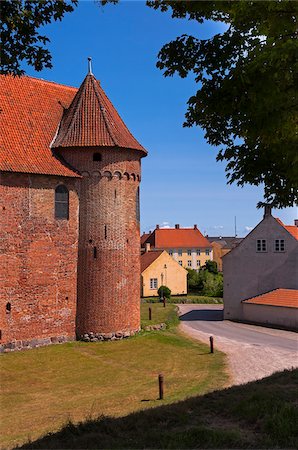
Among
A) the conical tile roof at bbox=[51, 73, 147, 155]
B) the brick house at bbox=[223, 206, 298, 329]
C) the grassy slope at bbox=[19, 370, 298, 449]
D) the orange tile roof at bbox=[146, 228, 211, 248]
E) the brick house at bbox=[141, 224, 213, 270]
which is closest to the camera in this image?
the grassy slope at bbox=[19, 370, 298, 449]

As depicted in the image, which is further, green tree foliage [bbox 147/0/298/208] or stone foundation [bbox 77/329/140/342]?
stone foundation [bbox 77/329/140/342]

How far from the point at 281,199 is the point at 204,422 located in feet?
14.7

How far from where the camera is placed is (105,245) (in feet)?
81.8

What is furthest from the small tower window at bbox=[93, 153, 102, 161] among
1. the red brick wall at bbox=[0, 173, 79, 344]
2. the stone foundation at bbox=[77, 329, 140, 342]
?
the stone foundation at bbox=[77, 329, 140, 342]

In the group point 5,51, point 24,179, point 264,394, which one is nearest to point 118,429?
point 264,394

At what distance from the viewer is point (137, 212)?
26828 millimetres

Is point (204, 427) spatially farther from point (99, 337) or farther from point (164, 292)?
point (164, 292)

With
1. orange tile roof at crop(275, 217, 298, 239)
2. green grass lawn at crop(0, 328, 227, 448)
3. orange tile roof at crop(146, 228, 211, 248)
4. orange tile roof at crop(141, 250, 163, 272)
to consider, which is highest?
orange tile roof at crop(146, 228, 211, 248)

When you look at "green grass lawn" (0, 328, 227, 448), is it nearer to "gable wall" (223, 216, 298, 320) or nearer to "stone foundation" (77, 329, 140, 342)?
"stone foundation" (77, 329, 140, 342)

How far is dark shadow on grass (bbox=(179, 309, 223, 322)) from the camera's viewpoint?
37.4m

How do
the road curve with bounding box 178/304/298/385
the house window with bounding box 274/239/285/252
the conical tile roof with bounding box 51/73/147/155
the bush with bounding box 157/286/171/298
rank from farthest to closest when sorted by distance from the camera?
the bush with bounding box 157/286/171/298, the house window with bounding box 274/239/285/252, the conical tile roof with bounding box 51/73/147/155, the road curve with bounding box 178/304/298/385

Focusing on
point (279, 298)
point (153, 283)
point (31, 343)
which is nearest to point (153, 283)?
point (153, 283)

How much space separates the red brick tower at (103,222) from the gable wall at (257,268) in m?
13.5

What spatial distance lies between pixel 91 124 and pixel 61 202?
4.69 m
